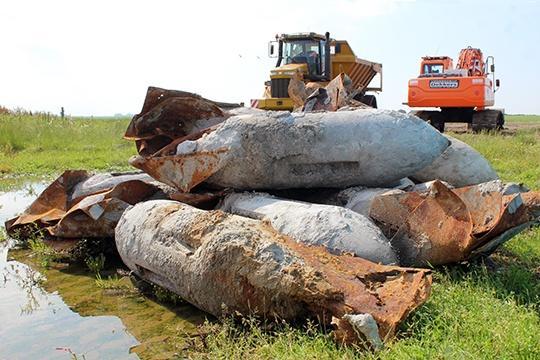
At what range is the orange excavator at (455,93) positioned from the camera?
17.4 m

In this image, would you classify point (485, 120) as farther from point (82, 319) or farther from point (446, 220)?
point (82, 319)

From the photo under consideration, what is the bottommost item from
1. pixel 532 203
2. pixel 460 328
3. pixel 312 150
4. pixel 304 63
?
pixel 460 328

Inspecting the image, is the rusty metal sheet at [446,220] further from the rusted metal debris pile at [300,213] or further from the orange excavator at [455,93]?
the orange excavator at [455,93]

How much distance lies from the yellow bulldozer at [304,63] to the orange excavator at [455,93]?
1.94m

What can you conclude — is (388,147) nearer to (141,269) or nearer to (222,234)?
(222,234)

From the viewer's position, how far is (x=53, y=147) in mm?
16109

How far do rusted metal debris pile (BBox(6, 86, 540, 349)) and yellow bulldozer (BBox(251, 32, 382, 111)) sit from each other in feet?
31.8

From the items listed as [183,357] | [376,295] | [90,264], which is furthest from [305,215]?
[90,264]

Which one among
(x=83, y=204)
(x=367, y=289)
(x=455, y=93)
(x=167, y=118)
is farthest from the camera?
(x=455, y=93)

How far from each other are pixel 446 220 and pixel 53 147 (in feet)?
45.8

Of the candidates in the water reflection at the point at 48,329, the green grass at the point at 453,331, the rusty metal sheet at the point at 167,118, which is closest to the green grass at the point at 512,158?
the green grass at the point at 453,331

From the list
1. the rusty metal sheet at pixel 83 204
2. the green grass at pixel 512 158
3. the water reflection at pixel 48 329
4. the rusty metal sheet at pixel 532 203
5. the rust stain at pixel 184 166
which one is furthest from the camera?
the green grass at pixel 512 158

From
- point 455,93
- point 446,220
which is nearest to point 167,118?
point 446,220

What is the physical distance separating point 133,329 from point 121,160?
9761 millimetres
